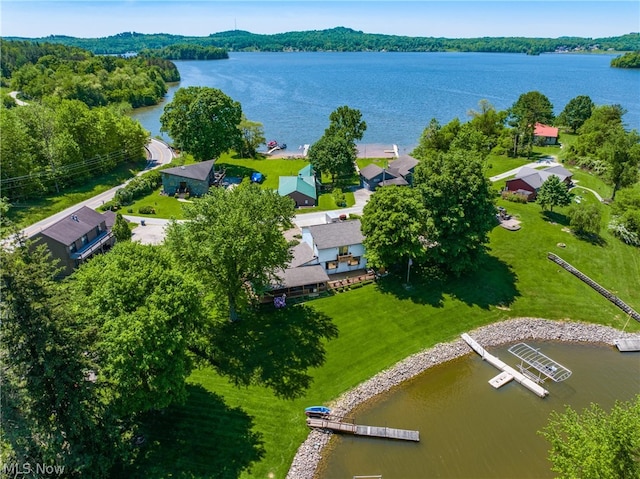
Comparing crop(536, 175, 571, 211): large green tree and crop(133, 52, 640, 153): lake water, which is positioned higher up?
crop(133, 52, 640, 153): lake water

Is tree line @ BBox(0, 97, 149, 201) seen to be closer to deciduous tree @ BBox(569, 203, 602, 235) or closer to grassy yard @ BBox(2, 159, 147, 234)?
grassy yard @ BBox(2, 159, 147, 234)

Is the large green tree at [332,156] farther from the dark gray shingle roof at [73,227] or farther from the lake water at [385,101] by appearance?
the dark gray shingle roof at [73,227]

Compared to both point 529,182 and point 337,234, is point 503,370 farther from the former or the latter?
point 529,182

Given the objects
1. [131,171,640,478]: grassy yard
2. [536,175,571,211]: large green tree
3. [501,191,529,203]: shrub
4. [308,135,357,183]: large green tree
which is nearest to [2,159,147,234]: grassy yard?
[308,135,357,183]: large green tree

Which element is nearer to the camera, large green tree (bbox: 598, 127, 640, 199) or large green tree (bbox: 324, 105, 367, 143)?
large green tree (bbox: 598, 127, 640, 199)

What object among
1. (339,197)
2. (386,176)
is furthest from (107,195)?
(386,176)

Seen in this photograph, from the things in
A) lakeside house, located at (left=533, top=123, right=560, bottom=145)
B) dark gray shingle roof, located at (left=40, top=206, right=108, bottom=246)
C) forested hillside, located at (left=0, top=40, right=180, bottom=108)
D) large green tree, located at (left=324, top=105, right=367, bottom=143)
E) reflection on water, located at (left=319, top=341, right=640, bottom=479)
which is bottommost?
reflection on water, located at (left=319, top=341, right=640, bottom=479)

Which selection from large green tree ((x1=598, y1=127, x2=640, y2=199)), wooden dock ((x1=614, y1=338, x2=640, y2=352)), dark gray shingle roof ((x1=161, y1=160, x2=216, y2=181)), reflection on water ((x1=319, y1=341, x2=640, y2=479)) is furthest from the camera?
dark gray shingle roof ((x1=161, y1=160, x2=216, y2=181))
